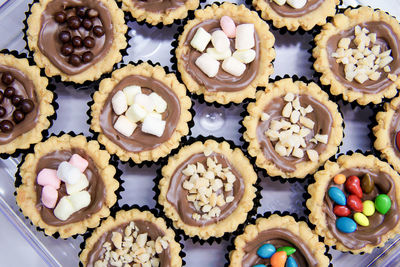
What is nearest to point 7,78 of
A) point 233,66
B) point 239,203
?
point 233,66

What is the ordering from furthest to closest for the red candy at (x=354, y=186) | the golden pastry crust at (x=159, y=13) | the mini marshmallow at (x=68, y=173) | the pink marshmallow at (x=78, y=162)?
the golden pastry crust at (x=159, y=13), the red candy at (x=354, y=186), the pink marshmallow at (x=78, y=162), the mini marshmallow at (x=68, y=173)

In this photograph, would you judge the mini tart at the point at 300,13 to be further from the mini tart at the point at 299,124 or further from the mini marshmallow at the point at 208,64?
the mini marshmallow at the point at 208,64

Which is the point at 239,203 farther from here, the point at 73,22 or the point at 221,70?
the point at 73,22

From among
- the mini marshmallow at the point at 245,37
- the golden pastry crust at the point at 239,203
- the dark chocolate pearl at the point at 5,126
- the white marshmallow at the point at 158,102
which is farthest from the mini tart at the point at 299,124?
the dark chocolate pearl at the point at 5,126

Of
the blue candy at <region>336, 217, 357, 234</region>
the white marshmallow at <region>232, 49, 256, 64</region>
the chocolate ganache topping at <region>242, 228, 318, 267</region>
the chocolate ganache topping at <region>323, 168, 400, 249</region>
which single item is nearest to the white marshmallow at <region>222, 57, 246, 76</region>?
the white marshmallow at <region>232, 49, 256, 64</region>

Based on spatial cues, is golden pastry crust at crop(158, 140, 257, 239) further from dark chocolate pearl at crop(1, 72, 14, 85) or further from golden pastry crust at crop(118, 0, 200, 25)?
dark chocolate pearl at crop(1, 72, 14, 85)
